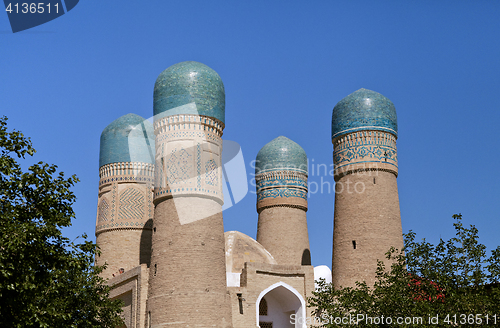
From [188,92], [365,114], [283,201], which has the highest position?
[365,114]

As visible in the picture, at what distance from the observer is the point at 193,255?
1296 cm

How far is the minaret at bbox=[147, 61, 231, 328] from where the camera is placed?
1278 centimetres

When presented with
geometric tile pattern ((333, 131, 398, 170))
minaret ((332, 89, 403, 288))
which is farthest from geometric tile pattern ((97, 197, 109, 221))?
geometric tile pattern ((333, 131, 398, 170))

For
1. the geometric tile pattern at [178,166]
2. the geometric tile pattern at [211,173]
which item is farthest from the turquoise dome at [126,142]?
the geometric tile pattern at [211,173]

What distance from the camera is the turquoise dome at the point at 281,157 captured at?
19578mm

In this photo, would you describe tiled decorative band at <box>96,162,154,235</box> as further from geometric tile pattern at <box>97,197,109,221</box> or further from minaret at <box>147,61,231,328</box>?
minaret at <box>147,61,231,328</box>

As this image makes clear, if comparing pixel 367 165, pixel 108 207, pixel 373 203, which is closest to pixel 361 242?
pixel 373 203

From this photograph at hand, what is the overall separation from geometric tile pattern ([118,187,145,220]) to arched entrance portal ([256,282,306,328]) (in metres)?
4.34

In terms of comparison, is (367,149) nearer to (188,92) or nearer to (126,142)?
(188,92)

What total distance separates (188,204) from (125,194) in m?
4.69

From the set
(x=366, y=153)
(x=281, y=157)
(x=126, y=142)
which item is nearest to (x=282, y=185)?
(x=281, y=157)

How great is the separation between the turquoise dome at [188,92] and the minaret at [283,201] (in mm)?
5078

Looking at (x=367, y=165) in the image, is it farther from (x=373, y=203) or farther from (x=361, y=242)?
(x=361, y=242)

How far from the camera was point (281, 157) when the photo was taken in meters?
19.6
